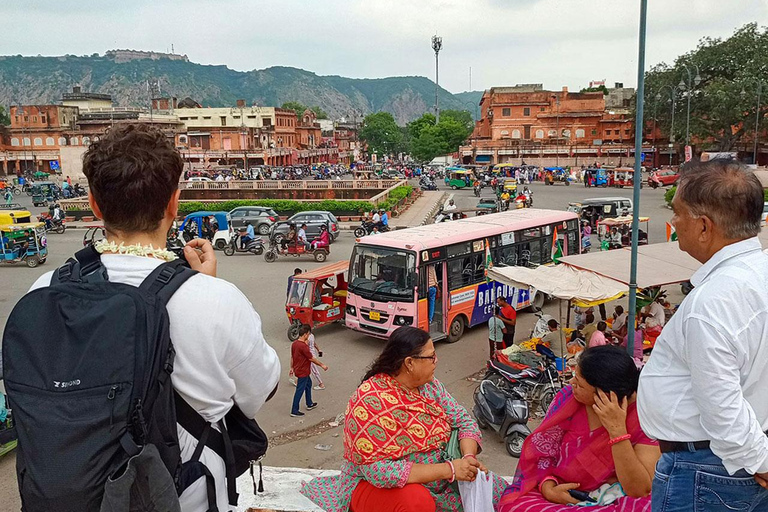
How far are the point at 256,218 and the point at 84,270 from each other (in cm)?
2556

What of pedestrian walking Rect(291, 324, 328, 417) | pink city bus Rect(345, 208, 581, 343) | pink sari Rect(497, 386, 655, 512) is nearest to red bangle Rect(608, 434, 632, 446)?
pink sari Rect(497, 386, 655, 512)

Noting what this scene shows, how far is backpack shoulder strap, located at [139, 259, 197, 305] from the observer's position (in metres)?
1.68

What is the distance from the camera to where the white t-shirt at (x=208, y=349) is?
1.71 meters

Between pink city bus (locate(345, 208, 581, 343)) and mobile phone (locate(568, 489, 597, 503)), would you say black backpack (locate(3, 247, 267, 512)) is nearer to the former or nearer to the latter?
mobile phone (locate(568, 489, 597, 503))

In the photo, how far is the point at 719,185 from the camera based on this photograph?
2135mm

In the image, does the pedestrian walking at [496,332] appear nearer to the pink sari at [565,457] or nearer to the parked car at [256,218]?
the pink sari at [565,457]

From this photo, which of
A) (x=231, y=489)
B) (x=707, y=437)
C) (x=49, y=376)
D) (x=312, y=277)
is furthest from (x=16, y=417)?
(x=312, y=277)

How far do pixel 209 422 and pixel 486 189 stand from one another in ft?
159

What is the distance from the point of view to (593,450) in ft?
10.0

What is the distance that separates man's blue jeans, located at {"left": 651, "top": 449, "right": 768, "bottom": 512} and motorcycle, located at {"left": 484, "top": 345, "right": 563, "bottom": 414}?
617 centimetres

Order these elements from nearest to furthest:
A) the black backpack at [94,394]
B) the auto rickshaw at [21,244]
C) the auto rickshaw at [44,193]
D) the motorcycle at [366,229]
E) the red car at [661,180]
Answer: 1. the black backpack at [94,394]
2. the auto rickshaw at [21,244]
3. the motorcycle at [366,229]
4. the auto rickshaw at [44,193]
5. the red car at [661,180]

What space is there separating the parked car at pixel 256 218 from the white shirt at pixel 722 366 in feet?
81.0

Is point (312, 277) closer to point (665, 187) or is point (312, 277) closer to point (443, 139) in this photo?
point (665, 187)

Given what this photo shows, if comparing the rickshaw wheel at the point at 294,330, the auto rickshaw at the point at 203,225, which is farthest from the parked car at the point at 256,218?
the rickshaw wheel at the point at 294,330
